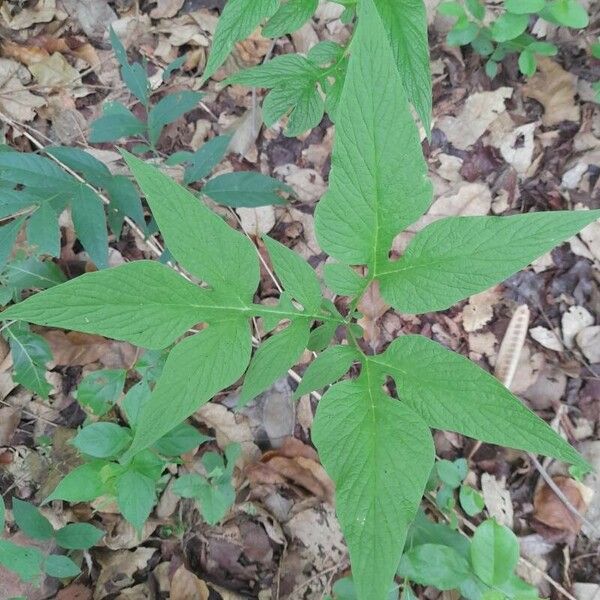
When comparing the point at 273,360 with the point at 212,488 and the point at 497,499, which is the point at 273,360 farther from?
the point at 497,499

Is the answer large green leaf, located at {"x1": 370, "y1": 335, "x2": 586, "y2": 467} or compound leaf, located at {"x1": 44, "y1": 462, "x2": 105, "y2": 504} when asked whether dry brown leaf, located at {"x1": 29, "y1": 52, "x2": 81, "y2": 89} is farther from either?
large green leaf, located at {"x1": 370, "y1": 335, "x2": 586, "y2": 467}

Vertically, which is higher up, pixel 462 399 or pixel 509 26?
pixel 509 26

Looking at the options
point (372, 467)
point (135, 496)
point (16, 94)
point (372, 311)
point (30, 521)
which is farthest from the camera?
point (16, 94)

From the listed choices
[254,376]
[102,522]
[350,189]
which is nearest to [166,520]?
[102,522]

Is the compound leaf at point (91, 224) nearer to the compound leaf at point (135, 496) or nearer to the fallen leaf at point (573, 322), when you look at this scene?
the compound leaf at point (135, 496)

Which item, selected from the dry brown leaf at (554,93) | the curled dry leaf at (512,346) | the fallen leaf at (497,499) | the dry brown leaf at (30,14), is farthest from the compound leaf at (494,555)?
the dry brown leaf at (30,14)

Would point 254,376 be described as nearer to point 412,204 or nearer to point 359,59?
point 412,204

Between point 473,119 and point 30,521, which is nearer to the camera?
point 30,521

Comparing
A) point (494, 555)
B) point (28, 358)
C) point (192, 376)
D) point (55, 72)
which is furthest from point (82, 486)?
point (55, 72)
